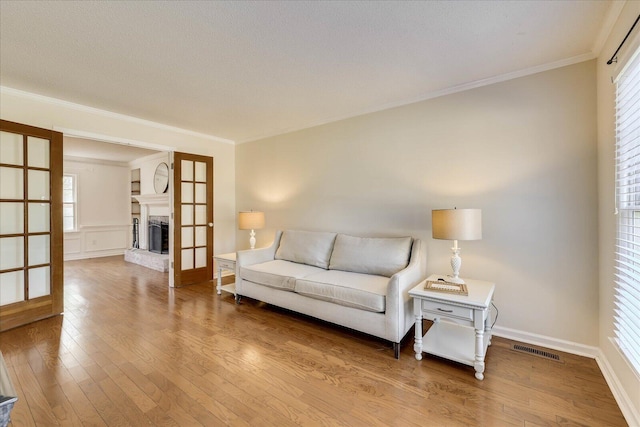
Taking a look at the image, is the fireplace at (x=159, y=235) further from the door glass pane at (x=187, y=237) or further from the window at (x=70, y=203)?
the window at (x=70, y=203)

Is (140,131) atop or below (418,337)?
atop

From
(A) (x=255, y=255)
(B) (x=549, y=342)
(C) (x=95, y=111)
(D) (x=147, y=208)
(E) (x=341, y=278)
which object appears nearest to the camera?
(B) (x=549, y=342)

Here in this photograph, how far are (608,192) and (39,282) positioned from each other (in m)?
5.26

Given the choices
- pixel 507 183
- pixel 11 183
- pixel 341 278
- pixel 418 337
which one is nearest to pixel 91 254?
pixel 11 183

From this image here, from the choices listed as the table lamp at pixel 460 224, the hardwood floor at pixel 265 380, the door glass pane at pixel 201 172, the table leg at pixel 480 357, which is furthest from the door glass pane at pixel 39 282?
the table leg at pixel 480 357

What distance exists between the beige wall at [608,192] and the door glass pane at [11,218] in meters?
5.12

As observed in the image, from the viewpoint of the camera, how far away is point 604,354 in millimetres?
2041

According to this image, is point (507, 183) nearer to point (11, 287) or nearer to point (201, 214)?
point (201, 214)

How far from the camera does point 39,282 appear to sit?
300cm

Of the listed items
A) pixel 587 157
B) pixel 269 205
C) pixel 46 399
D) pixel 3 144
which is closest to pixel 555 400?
pixel 587 157

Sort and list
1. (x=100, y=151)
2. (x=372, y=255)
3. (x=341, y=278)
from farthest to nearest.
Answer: (x=100, y=151), (x=372, y=255), (x=341, y=278)

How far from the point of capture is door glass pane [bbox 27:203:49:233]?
2.94 metres

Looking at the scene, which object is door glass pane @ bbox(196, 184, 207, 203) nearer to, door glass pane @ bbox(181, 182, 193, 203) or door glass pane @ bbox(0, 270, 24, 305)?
door glass pane @ bbox(181, 182, 193, 203)

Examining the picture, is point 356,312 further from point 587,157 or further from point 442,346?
point 587,157
